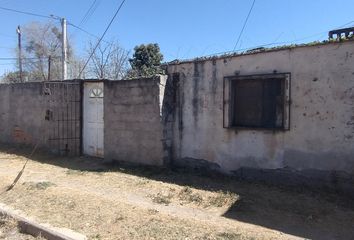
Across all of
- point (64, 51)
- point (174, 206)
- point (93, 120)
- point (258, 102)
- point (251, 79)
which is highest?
point (64, 51)

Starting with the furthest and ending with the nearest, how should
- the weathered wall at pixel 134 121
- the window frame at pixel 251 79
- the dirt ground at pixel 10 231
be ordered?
the weathered wall at pixel 134 121
the window frame at pixel 251 79
the dirt ground at pixel 10 231

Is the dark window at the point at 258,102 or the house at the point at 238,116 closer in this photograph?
the house at the point at 238,116

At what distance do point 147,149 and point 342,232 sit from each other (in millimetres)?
5225

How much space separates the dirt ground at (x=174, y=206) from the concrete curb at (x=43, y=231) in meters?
0.16

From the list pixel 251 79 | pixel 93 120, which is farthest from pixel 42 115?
pixel 251 79

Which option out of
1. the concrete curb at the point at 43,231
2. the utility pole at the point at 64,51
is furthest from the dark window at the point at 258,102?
the utility pole at the point at 64,51

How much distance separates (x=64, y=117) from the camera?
12195mm

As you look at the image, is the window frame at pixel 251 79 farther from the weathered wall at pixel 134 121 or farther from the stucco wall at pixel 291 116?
the weathered wall at pixel 134 121

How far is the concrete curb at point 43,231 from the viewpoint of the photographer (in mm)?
5527

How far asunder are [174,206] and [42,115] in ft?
25.0

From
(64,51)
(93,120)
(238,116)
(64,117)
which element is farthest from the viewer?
(64,51)

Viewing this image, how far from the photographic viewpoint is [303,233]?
5414mm

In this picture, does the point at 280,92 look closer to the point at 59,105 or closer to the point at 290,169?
the point at 290,169

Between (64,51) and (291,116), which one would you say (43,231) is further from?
(64,51)
